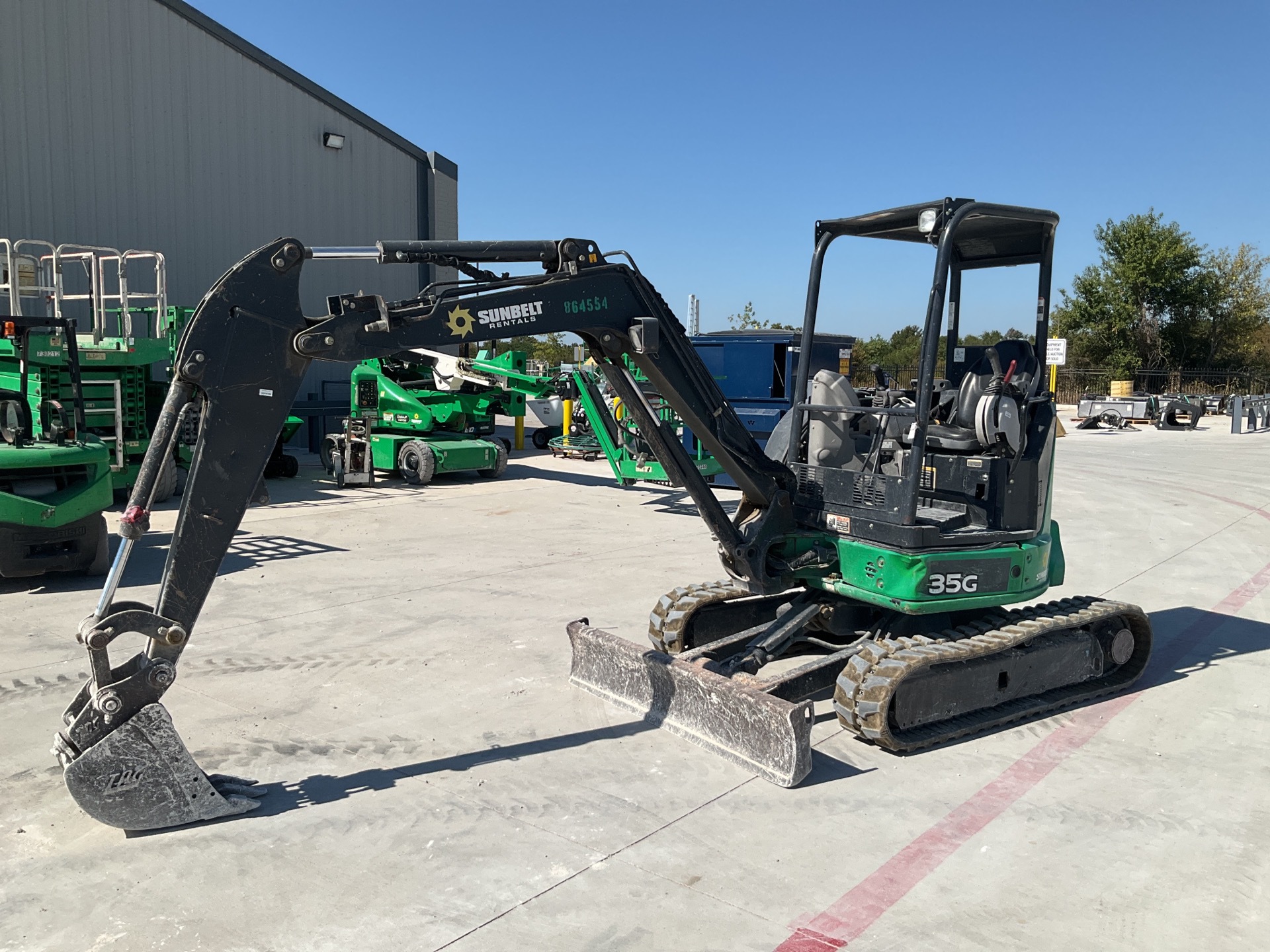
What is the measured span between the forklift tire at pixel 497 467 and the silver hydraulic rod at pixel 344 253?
1266 cm

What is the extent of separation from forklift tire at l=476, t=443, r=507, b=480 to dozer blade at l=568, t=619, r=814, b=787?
11.1 meters

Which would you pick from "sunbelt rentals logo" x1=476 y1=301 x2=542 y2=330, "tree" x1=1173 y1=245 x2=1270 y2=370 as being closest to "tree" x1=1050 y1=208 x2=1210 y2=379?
"tree" x1=1173 y1=245 x2=1270 y2=370

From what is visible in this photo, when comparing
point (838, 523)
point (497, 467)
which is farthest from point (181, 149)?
point (838, 523)

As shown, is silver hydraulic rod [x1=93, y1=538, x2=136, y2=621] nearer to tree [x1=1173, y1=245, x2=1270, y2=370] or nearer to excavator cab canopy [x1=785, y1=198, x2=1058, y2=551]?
excavator cab canopy [x1=785, y1=198, x2=1058, y2=551]

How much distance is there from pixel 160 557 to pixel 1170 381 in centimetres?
4774

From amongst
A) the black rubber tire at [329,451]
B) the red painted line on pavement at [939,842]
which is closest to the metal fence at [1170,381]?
the black rubber tire at [329,451]

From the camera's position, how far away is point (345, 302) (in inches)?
177

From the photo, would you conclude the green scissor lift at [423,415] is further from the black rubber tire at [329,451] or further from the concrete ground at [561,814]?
the concrete ground at [561,814]

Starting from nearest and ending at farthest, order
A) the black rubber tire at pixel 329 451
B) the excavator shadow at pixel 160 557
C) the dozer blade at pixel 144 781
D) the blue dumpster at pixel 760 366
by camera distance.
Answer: the dozer blade at pixel 144 781
the excavator shadow at pixel 160 557
the blue dumpster at pixel 760 366
the black rubber tire at pixel 329 451

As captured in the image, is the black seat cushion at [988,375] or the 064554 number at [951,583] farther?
the black seat cushion at [988,375]

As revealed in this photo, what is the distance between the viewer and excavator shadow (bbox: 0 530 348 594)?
8.76 metres

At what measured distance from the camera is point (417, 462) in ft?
53.2

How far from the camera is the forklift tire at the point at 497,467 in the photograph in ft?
56.7

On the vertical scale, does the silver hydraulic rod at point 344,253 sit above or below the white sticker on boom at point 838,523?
above
